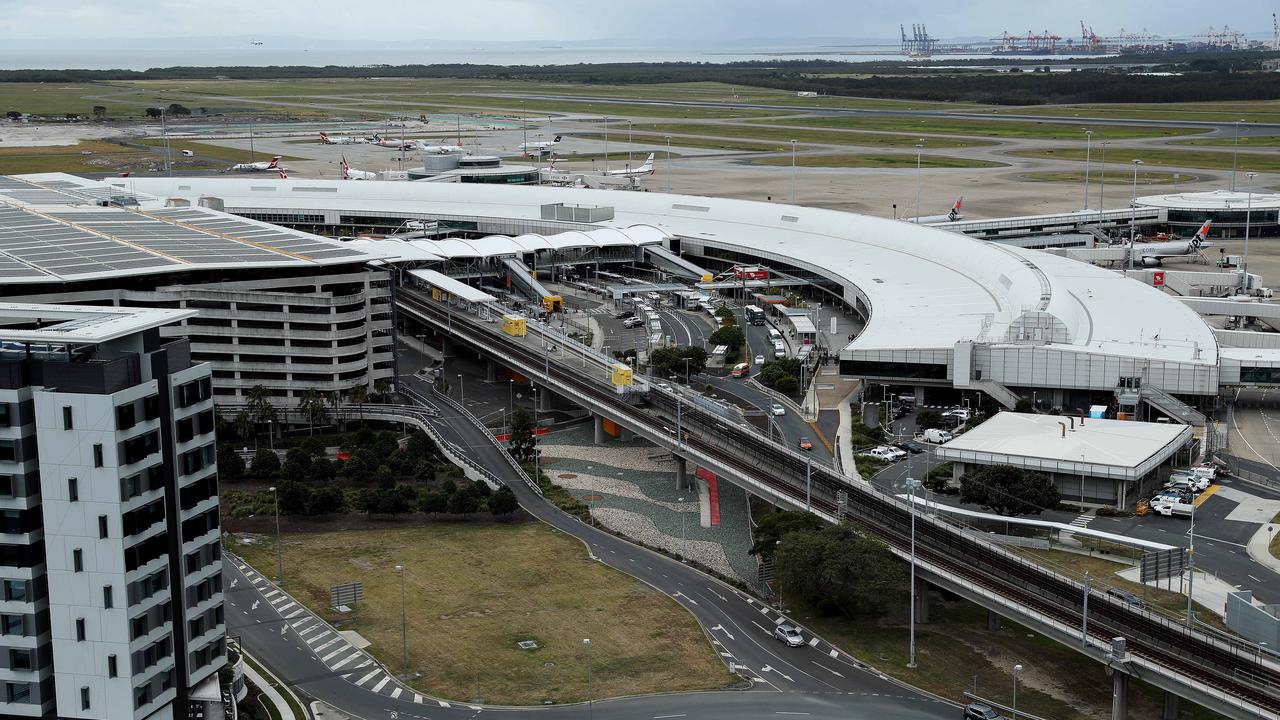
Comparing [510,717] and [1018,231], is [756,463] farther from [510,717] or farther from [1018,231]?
[1018,231]

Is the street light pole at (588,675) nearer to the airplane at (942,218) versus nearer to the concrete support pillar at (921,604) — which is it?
the concrete support pillar at (921,604)

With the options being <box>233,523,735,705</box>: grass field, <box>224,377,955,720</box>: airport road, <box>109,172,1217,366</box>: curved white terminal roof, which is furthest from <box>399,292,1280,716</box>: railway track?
<box>109,172,1217,366</box>: curved white terminal roof

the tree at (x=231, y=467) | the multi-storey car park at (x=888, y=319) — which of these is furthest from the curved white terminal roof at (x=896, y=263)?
the tree at (x=231, y=467)

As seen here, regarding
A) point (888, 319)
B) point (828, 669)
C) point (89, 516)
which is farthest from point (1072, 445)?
point (89, 516)

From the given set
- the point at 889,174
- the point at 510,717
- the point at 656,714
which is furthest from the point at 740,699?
the point at 889,174

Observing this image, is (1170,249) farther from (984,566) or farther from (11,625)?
(11,625)
